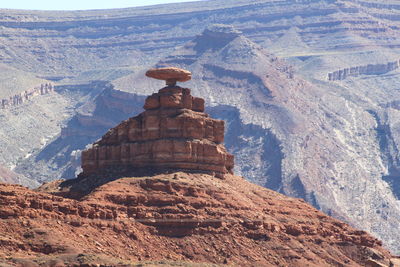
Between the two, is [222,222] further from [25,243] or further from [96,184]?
[25,243]

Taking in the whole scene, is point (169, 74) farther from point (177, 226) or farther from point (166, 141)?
point (177, 226)

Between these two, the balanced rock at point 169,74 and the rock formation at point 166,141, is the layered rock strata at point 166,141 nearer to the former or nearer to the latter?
the rock formation at point 166,141

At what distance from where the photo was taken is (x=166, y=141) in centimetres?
11688

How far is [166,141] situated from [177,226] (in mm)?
8735

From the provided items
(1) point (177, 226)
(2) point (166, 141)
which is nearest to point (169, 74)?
(2) point (166, 141)

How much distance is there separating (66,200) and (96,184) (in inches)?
422

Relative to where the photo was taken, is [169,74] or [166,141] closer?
[166,141]

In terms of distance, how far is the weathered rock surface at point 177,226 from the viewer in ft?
327

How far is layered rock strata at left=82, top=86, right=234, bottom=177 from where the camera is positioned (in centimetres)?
11706

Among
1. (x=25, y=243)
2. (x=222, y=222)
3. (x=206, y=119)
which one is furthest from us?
(x=206, y=119)

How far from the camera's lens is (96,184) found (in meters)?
116

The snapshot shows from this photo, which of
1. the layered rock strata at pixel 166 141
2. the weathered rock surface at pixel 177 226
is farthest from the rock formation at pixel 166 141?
the weathered rock surface at pixel 177 226

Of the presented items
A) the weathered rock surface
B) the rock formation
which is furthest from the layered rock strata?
the weathered rock surface

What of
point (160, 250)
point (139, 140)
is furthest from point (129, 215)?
point (139, 140)
